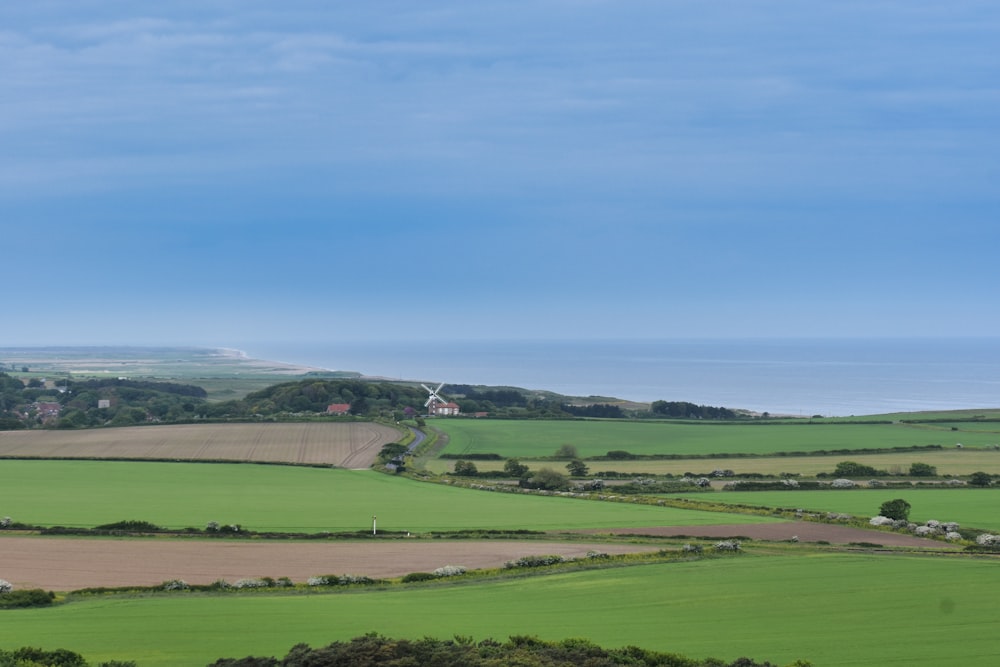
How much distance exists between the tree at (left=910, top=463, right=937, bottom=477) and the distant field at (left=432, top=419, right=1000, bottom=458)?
13382 millimetres

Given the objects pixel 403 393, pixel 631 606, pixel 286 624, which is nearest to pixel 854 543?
pixel 631 606

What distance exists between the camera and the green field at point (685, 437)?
72062 millimetres

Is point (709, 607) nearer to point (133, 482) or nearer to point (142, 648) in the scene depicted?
point (142, 648)

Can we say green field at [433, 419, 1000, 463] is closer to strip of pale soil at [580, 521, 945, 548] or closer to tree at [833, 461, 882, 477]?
tree at [833, 461, 882, 477]

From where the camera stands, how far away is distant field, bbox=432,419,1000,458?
237ft

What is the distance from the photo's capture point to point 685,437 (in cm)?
8025

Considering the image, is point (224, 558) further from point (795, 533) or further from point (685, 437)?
point (685, 437)

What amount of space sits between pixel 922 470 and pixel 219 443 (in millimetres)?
51221

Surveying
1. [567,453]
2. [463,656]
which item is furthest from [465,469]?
[463,656]

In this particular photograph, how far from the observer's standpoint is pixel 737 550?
32875mm

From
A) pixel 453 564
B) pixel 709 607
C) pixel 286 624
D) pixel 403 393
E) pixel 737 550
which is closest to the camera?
pixel 286 624

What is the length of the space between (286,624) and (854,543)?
854 inches

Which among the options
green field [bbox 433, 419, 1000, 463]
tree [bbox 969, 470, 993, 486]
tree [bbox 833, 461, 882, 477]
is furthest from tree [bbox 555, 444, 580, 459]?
tree [bbox 969, 470, 993, 486]

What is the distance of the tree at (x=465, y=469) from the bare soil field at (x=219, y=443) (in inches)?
318
